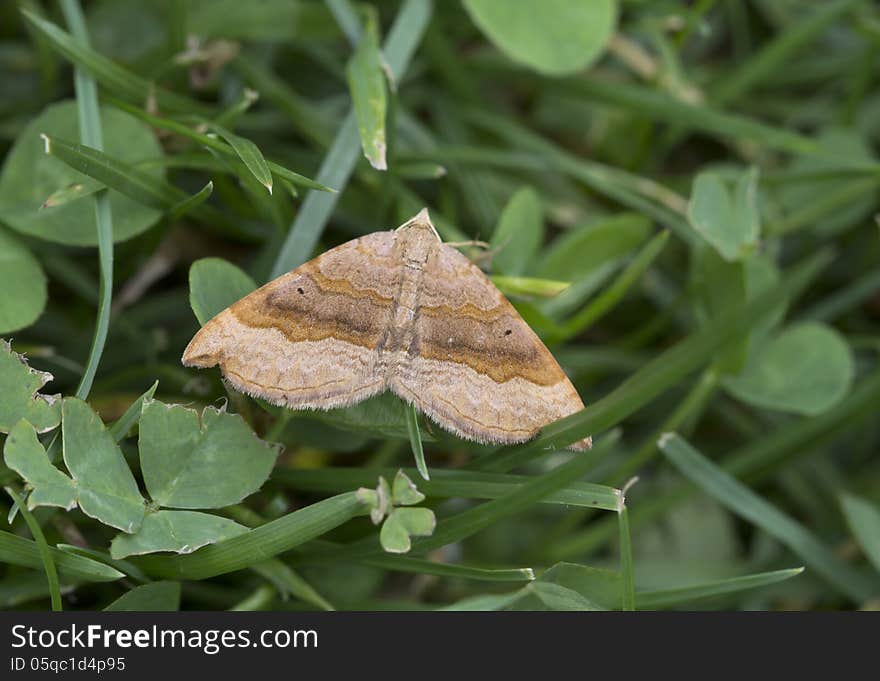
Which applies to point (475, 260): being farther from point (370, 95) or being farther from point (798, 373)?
point (798, 373)

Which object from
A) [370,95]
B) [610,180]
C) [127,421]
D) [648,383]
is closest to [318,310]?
[127,421]

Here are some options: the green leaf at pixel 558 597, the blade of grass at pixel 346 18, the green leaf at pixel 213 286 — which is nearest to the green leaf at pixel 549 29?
the blade of grass at pixel 346 18

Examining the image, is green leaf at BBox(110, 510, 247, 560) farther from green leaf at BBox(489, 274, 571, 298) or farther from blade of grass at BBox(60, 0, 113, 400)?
green leaf at BBox(489, 274, 571, 298)

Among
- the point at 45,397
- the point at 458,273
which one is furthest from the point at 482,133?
the point at 45,397

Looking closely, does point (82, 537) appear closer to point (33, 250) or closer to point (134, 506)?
point (134, 506)

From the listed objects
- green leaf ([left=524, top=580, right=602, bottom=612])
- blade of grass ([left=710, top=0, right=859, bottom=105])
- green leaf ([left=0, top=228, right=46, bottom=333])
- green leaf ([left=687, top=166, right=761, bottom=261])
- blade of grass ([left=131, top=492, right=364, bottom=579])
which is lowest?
green leaf ([left=524, top=580, right=602, bottom=612])

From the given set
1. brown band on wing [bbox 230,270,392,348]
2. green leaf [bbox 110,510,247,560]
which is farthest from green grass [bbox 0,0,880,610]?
brown band on wing [bbox 230,270,392,348]
